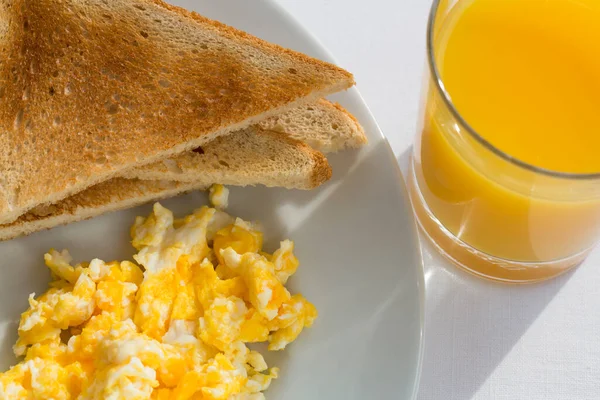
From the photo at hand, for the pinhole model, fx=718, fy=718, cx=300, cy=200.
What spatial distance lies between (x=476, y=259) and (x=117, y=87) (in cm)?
101

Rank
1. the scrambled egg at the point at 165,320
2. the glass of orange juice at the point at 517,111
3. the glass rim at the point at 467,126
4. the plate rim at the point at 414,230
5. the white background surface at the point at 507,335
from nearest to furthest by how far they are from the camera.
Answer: the glass rim at the point at 467,126 → the glass of orange juice at the point at 517,111 → the scrambled egg at the point at 165,320 → the plate rim at the point at 414,230 → the white background surface at the point at 507,335

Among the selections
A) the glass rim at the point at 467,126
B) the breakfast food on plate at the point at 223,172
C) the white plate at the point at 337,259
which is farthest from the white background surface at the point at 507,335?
the glass rim at the point at 467,126

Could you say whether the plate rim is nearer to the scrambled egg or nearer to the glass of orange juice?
the glass of orange juice

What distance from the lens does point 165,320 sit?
164 centimetres

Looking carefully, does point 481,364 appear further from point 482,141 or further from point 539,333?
point 482,141

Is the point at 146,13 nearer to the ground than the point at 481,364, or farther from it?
farther from it

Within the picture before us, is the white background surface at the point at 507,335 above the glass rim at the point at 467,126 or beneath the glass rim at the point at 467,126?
beneath

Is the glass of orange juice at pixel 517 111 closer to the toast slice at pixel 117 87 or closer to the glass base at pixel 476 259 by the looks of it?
the glass base at pixel 476 259

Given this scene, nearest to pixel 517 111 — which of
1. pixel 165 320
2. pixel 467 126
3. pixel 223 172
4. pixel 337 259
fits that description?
pixel 467 126

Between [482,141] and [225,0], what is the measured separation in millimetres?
929

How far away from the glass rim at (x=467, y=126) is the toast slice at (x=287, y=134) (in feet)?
1.43

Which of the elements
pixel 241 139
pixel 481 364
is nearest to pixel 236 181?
pixel 241 139

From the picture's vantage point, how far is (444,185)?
169 cm

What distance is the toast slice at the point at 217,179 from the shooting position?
5.78 feet
